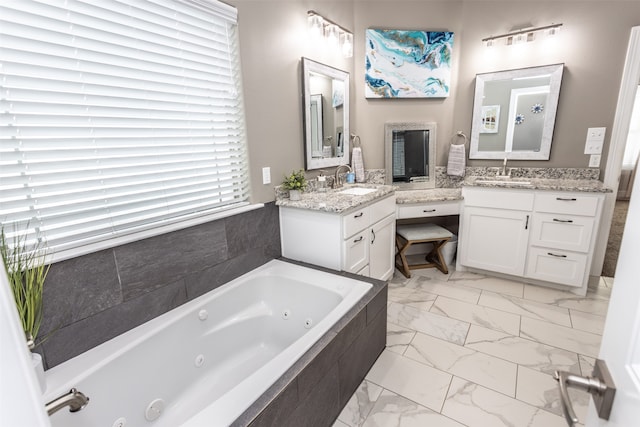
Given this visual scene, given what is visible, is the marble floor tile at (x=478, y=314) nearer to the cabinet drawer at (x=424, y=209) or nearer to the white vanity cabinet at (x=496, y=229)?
the white vanity cabinet at (x=496, y=229)

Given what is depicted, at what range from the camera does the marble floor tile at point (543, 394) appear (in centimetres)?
158

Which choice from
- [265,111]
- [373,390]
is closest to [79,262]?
[265,111]

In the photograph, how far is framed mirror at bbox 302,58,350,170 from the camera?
2.48 meters

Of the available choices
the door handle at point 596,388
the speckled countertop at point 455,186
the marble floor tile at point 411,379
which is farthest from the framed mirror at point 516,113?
the door handle at point 596,388

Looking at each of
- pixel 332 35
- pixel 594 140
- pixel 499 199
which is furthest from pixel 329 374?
pixel 594 140

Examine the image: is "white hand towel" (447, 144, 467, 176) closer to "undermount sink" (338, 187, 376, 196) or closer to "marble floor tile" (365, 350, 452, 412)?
"undermount sink" (338, 187, 376, 196)

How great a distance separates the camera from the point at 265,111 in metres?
2.14

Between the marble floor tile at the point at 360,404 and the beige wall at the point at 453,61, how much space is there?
1369 millimetres

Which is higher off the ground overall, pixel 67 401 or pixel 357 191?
pixel 357 191

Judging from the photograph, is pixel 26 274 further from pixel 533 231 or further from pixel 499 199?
pixel 533 231

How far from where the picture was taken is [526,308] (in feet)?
8.08

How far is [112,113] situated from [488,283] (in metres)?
3.13

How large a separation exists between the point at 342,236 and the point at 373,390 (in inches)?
36.6

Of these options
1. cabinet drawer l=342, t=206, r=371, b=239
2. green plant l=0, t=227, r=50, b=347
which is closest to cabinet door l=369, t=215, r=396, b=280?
cabinet drawer l=342, t=206, r=371, b=239
